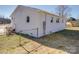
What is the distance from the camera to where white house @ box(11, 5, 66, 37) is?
2.17 m

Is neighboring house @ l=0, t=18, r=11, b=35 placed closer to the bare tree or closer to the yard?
the yard

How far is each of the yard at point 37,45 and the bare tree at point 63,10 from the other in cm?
23

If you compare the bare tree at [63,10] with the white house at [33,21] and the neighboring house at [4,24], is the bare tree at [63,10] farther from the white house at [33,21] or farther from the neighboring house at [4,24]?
the neighboring house at [4,24]

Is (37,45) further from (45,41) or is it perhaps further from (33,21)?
(33,21)

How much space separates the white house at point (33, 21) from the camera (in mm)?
2172

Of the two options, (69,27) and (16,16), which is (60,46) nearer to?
(69,27)

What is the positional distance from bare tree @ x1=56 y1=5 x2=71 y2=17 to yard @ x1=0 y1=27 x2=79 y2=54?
226 millimetres

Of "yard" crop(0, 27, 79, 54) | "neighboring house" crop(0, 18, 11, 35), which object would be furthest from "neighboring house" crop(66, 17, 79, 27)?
"neighboring house" crop(0, 18, 11, 35)

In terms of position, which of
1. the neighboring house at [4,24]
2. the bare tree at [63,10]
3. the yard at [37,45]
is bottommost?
the yard at [37,45]

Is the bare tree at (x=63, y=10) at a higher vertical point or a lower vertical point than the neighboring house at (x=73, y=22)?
higher

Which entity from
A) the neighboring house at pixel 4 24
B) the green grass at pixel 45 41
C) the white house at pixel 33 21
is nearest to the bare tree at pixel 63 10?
the white house at pixel 33 21
